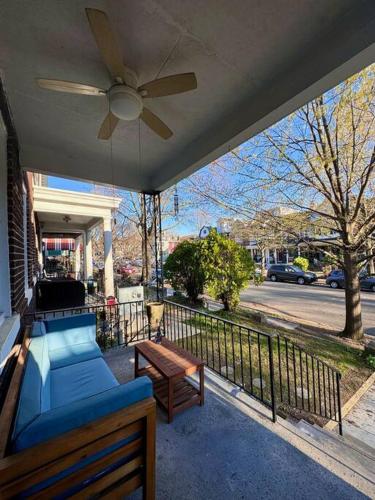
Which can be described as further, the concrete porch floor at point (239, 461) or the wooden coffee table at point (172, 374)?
the wooden coffee table at point (172, 374)

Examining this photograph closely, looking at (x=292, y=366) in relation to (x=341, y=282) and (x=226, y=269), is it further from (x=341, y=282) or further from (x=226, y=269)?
(x=341, y=282)

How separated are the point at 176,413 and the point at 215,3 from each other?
3403mm

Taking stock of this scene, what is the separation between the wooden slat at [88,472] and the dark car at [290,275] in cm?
1560

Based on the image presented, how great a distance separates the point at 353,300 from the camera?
5.61 metres

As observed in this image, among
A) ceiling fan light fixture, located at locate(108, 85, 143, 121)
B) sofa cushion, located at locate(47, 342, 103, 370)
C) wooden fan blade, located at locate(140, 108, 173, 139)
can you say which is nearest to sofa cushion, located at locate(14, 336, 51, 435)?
sofa cushion, located at locate(47, 342, 103, 370)

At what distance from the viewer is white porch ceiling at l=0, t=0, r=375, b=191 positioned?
1.54m

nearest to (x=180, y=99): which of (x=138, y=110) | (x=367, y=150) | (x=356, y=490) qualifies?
(x=138, y=110)

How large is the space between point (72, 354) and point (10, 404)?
1.38 metres

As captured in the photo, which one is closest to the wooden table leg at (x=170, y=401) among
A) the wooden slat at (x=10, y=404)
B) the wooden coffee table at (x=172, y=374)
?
the wooden coffee table at (x=172, y=374)

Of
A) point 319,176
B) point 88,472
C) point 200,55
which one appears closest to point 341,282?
point 319,176

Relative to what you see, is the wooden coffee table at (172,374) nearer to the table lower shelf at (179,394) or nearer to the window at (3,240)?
the table lower shelf at (179,394)

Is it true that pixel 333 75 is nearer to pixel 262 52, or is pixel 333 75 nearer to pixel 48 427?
pixel 262 52

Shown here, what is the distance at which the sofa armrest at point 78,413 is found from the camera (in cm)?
105

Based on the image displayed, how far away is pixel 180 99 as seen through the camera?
2379 millimetres
